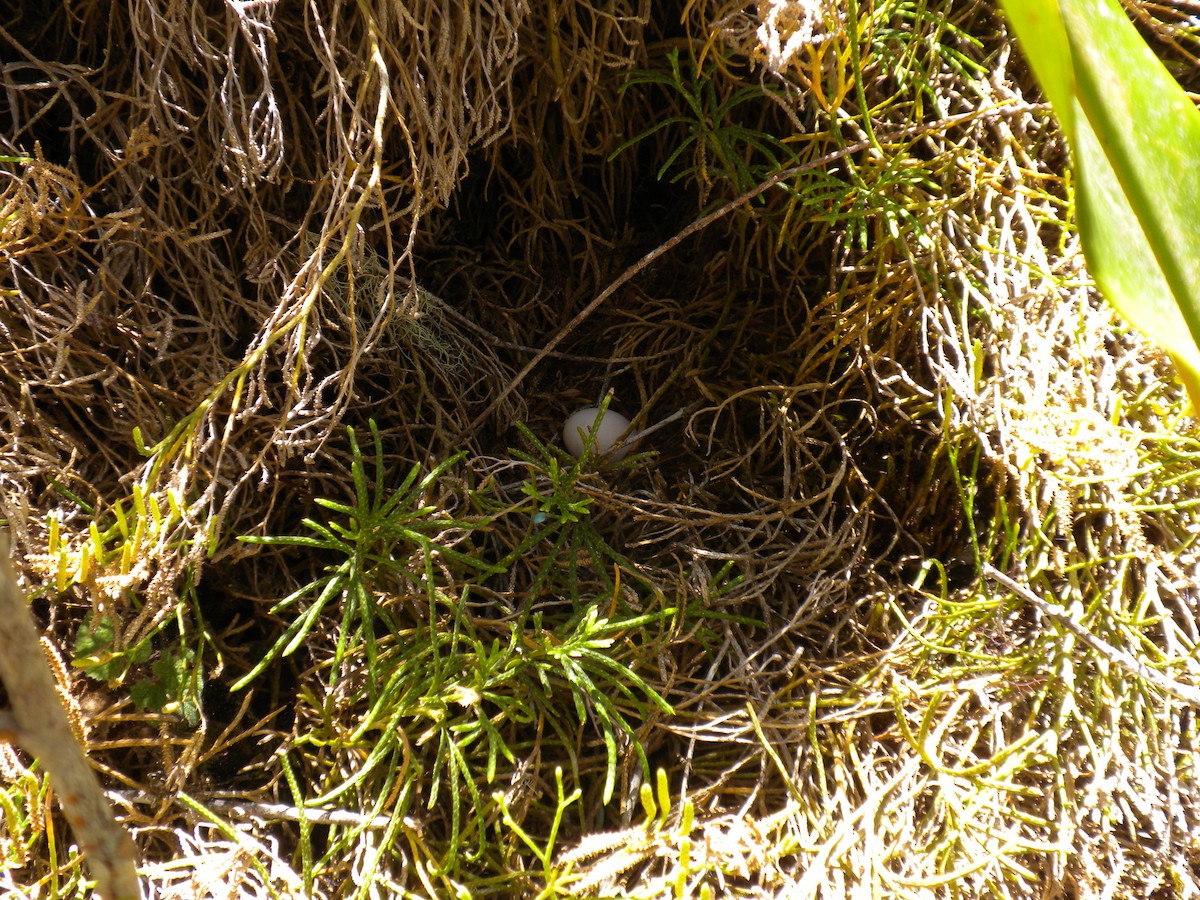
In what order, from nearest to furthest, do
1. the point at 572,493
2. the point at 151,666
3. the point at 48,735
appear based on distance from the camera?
1. the point at 48,735
2. the point at 151,666
3. the point at 572,493

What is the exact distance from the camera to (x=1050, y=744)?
0.70 m

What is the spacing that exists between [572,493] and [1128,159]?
548 mm

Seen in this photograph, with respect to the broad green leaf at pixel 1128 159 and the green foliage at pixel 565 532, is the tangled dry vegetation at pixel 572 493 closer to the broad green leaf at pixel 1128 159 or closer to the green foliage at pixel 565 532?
the green foliage at pixel 565 532

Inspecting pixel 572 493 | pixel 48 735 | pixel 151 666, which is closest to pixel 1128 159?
pixel 48 735

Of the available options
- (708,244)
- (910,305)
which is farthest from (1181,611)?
(708,244)

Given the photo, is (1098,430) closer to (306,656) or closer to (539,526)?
(539,526)

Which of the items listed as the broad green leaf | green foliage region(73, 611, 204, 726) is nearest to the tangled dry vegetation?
green foliage region(73, 611, 204, 726)

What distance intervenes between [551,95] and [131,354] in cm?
44

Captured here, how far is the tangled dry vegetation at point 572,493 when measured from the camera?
667mm

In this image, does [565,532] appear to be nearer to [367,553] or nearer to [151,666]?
[367,553]

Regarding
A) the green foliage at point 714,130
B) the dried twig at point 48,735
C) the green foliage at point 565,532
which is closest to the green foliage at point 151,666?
the green foliage at point 565,532

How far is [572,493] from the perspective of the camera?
795mm

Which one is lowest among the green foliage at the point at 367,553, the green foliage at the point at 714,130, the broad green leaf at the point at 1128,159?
the green foliage at the point at 367,553

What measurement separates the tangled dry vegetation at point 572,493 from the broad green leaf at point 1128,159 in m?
0.33
